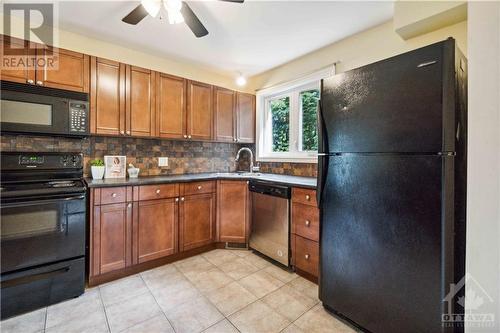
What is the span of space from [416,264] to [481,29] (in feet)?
3.89

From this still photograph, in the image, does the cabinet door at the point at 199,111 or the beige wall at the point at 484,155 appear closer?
the beige wall at the point at 484,155

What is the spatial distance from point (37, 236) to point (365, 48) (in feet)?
10.9

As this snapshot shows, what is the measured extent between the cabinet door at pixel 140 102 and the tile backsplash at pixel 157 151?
303mm

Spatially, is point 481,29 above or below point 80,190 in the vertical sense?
above

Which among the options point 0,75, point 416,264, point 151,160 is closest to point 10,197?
point 0,75

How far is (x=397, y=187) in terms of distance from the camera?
1.25 meters

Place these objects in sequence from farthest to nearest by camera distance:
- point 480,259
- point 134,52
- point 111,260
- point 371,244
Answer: point 134,52, point 111,260, point 371,244, point 480,259

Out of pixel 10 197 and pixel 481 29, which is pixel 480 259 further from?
pixel 10 197

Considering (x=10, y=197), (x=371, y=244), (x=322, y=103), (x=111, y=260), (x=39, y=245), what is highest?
(x=322, y=103)

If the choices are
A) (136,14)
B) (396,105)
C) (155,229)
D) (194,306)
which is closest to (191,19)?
(136,14)

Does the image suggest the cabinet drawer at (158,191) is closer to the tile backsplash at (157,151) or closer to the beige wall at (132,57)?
the tile backsplash at (157,151)

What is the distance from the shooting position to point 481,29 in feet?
3.38

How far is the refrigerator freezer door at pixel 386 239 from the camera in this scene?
44.3 inches

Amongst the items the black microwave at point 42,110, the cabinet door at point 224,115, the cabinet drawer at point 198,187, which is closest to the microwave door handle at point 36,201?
the black microwave at point 42,110
